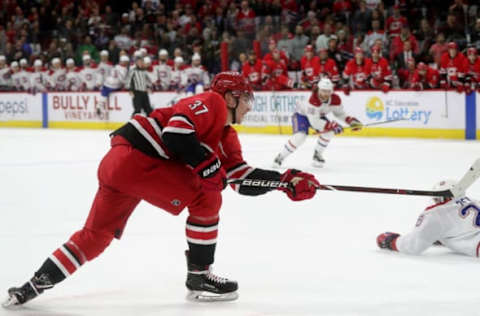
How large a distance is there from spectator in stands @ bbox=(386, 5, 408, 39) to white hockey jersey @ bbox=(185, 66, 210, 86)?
3.86m

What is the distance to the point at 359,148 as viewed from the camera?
10773 millimetres

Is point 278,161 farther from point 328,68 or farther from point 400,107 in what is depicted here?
point 328,68

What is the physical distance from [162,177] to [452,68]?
953 cm

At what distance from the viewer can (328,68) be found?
43.7 ft

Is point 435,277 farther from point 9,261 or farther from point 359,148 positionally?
point 359,148

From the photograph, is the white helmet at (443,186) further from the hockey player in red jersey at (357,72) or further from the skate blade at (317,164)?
the hockey player in red jersey at (357,72)

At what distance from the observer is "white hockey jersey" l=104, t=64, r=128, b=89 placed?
1611 centimetres

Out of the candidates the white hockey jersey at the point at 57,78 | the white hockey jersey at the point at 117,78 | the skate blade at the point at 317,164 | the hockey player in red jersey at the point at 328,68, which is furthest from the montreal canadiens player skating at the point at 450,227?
the white hockey jersey at the point at 57,78

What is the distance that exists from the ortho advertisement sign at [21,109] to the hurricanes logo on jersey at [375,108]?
310 inches

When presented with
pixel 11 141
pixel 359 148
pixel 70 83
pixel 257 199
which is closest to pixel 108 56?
pixel 70 83

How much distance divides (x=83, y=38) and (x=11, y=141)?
597cm

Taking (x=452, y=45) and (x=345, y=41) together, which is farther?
(x=345, y=41)

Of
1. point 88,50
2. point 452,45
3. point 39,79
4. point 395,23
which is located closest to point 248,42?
point 395,23

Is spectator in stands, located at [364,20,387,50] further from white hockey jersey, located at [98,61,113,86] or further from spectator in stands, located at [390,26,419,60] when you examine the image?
white hockey jersey, located at [98,61,113,86]
